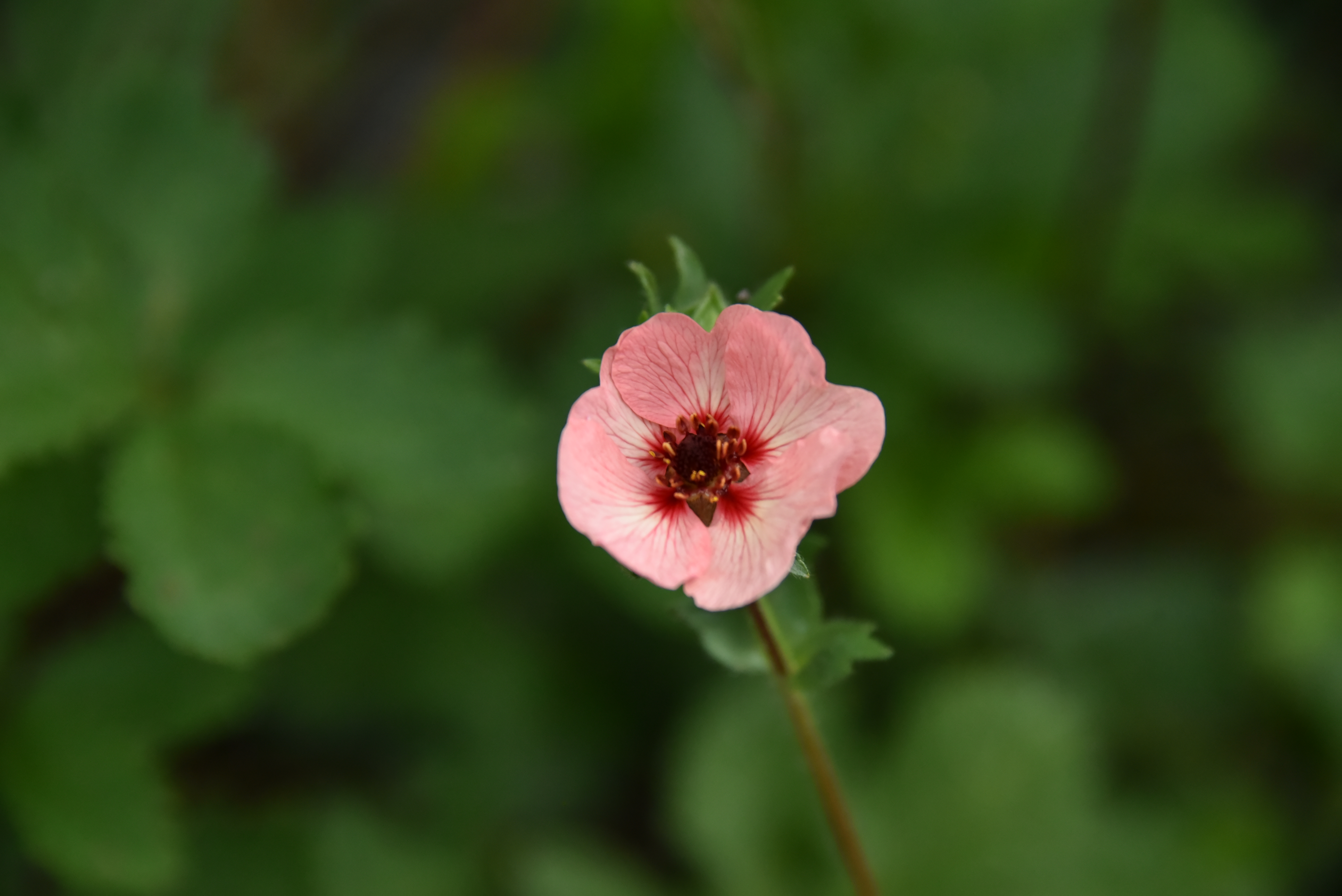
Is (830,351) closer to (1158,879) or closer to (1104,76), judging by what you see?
(1104,76)

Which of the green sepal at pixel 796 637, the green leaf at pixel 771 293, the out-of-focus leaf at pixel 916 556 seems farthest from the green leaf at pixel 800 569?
the out-of-focus leaf at pixel 916 556

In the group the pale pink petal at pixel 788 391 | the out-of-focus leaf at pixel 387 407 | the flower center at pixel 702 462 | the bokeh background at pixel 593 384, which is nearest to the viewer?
the pale pink petal at pixel 788 391

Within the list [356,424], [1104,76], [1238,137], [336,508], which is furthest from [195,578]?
[1238,137]

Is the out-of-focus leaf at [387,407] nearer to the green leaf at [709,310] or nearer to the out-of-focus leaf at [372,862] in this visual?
the green leaf at [709,310]

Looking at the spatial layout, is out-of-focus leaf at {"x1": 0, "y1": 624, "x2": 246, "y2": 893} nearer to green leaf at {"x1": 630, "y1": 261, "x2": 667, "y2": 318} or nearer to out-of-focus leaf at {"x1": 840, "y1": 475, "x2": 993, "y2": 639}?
green leaf at {"x1": 630, "y1": 261, "x2": 667, "y2": 318}

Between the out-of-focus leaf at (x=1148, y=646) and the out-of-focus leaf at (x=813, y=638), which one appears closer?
the out-of-focus leaf at (x=813, y=638)

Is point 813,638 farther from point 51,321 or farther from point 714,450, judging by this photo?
point 51,321

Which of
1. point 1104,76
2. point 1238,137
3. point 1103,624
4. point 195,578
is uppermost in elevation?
point 1238,137
